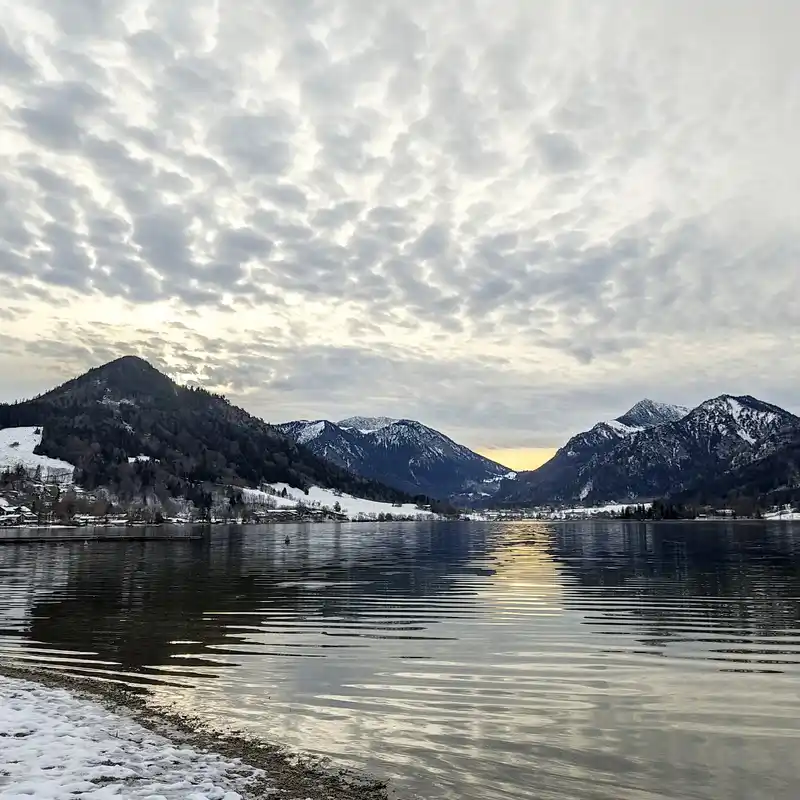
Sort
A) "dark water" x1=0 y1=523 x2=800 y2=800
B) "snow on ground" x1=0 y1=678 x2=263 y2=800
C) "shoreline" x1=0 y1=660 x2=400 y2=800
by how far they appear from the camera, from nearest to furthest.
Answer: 1. "snow on ground" x1=0 y1=678 x2=263 y2=800
2. "shoreline" x1=0 y1=660 x2=400 y2=800
3. "dark water" x1=0 y1=523 x2=800 y2=800

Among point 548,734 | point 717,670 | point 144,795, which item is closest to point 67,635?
point 144,795

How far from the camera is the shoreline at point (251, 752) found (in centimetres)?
1504

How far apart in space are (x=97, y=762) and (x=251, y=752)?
3.98m

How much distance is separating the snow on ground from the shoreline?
0.44 meters

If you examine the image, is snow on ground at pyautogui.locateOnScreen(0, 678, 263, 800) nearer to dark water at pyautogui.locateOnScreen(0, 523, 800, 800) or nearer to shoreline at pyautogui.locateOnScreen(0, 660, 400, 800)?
shoreline at pyautogui.locateOnScreen(0, 660, 400, 800)

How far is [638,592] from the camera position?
57.0 m

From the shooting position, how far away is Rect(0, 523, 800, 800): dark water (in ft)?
55.7

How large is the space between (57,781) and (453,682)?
51.1 ft

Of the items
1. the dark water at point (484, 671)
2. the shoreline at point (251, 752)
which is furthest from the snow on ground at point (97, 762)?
the dark water at point (484, 671)

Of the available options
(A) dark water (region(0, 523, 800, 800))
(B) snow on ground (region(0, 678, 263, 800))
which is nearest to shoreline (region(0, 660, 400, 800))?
(B) snow on ground (region(0, 678, 263, 800))

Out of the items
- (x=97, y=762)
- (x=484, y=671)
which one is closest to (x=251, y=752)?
(x=97, y=762)

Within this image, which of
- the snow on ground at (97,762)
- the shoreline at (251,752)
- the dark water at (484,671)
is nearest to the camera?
the snow on ground at (97,762)

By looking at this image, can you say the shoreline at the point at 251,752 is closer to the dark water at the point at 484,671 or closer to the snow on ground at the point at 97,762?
the snow on ground at the point at 97,762

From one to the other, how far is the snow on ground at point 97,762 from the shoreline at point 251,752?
17.4 inches
